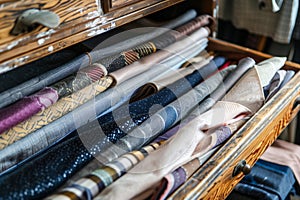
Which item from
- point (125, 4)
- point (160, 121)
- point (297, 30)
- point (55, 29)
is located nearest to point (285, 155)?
point (297, 30)

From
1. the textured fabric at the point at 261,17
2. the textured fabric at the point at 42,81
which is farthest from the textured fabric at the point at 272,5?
the textured fabric at the point at 42,81

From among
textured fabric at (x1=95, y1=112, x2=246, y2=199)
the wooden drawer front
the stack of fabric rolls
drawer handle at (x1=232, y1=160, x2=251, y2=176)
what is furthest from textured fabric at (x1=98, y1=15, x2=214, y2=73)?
drawer handle at (x1=232, y1=160, x2=251, y2=176)

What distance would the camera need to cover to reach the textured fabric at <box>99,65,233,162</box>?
653 mm

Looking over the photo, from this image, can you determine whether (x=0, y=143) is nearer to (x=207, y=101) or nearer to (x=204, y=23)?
(x=207, y=101)

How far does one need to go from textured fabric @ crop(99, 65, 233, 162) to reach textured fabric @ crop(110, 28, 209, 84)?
110mm

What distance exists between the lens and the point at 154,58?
883mm

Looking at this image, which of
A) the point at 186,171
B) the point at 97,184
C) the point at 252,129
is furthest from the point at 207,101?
the point at 97,184

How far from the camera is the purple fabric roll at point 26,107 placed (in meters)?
0.62

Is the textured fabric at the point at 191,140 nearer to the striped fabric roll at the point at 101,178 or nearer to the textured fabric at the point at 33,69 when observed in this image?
the striped fabric roll at the point at 101,178

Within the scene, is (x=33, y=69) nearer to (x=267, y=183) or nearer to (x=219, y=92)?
(x=219, y=92)

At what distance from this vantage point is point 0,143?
1.99 feet

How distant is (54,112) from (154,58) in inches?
11.5

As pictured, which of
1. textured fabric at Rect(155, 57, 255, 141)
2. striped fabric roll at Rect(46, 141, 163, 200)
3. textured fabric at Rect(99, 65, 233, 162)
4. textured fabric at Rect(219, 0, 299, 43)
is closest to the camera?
striped fabric roll at Rect(46, 141, 163, 200)

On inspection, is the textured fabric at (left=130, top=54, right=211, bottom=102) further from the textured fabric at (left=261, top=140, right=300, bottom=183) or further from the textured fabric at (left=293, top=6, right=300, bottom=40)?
the textured fabric at (left=293, top=6, right=300, bottom=40)
